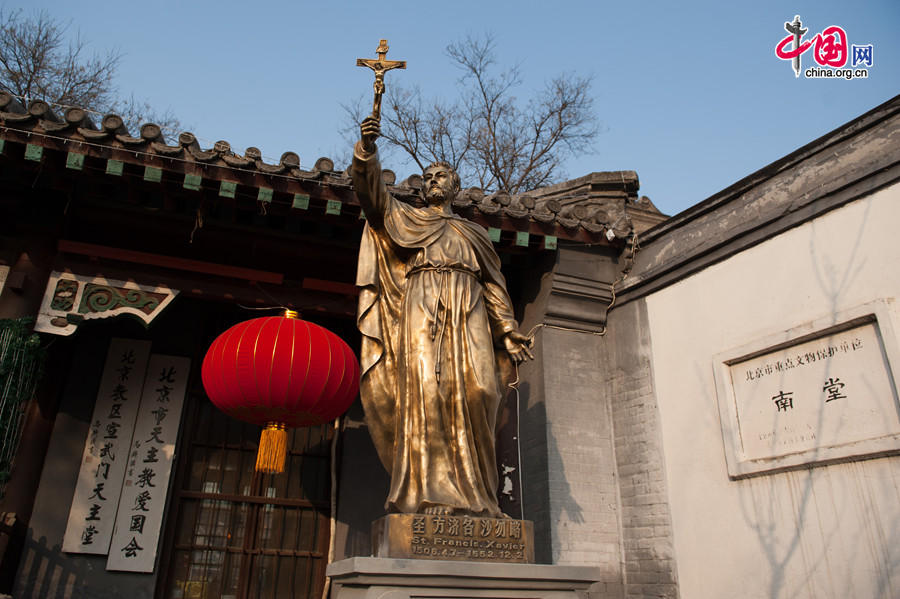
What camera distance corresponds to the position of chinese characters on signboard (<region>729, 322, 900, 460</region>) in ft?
13.6

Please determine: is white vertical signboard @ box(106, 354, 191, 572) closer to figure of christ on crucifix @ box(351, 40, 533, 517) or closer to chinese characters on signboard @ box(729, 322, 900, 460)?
figure of christ on crucifix @ box(351, 40, 533, 517)

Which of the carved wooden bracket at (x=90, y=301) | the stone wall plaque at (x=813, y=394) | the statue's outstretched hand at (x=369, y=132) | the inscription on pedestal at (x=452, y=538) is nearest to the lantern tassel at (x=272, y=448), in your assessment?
the carved wooden bracket at (x=90, y=301)

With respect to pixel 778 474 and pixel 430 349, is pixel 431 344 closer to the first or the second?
pixel 430 349

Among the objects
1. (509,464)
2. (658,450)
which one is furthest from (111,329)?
(658,450)

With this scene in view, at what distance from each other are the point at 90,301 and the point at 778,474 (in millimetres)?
5290

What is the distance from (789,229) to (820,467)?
1.70 metres

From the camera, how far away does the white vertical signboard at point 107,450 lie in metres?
5.60

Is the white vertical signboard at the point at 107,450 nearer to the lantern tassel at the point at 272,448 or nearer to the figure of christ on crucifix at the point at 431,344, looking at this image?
the lantern tassel at the point at 272,448

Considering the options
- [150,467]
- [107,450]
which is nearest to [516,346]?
[150,467]

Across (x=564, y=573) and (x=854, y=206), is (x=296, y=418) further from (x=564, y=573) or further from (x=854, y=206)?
(x=854, y=206)

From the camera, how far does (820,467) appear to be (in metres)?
4.34

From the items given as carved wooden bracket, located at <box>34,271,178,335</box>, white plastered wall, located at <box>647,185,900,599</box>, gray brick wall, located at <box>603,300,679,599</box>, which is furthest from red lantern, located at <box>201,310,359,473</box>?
white plastered wall, located at <box>647,185,900,599</box>

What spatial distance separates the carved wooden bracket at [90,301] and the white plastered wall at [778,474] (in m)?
4.26

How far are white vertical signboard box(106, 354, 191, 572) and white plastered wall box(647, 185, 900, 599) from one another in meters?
4.24
